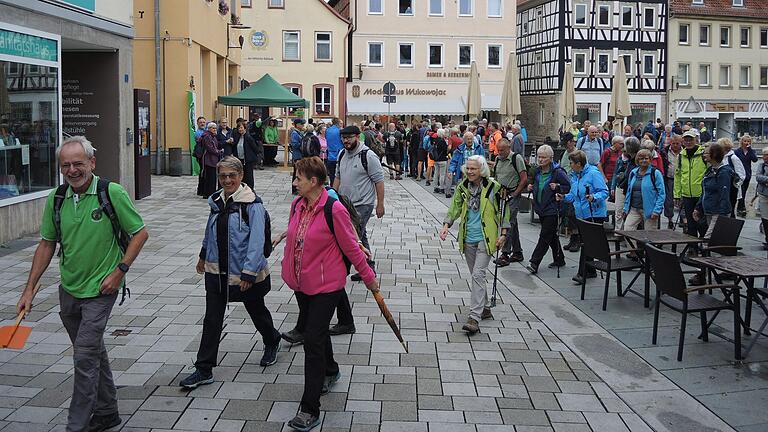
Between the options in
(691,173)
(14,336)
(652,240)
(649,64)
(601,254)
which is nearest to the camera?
(14,336)

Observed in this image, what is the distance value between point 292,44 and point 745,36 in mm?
30165

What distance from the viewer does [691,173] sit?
11.6 meters

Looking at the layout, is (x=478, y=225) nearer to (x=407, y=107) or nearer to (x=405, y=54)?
(x=407, y=107)

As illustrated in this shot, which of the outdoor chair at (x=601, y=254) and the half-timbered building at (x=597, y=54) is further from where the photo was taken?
the half-timbered building at (x=597, y=54)

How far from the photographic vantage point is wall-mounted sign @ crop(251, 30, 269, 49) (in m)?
46.5

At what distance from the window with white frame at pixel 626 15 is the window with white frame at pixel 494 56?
27.4ft

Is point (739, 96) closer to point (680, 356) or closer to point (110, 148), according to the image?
point (110, 148)

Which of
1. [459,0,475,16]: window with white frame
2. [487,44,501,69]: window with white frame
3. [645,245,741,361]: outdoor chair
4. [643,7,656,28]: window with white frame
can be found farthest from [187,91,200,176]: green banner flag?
[643,7,656,28]: window with white frame

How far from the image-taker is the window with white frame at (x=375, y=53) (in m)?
48.5

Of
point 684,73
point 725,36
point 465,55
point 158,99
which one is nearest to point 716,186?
point 158,99

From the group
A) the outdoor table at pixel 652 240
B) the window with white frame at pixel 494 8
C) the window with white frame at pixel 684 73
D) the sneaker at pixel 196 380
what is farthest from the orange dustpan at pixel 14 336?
the window with white frame at pixel 684 73

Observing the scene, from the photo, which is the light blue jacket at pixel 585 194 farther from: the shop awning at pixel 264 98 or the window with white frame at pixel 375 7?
the window with white frame at pixel 375 7

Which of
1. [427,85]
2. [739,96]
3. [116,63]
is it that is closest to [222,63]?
[116,63]

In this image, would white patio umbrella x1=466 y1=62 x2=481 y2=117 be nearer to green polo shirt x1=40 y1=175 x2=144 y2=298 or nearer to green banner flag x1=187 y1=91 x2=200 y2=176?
green banner flag x1=187 y1=91 x2=200 y2=176
